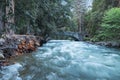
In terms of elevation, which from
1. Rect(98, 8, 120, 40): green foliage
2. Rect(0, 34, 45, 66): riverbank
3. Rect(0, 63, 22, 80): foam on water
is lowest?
Rect(0, 63, 22, 80): foam on water

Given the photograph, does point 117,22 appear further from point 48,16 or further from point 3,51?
point 3,51

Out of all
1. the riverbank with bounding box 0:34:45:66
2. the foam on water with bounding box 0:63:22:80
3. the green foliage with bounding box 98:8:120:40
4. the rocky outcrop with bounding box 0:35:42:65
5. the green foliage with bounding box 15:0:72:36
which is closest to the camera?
the foam on water with bounding box 0:63:22:80

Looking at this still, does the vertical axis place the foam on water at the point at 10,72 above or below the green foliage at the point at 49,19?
below

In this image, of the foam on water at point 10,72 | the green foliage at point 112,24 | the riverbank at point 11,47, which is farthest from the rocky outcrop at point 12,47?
the green foliage at point 112,24

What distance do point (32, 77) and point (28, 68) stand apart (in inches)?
42.0

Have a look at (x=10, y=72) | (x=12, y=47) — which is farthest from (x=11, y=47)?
(x=10, y=72)

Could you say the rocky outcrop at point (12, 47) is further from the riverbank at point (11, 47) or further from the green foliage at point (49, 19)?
the green foliage at point (49, 19)

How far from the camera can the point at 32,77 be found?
560 cm

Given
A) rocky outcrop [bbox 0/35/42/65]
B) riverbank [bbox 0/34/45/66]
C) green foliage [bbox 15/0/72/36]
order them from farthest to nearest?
1. green foliage [bbox 15/0/72/36]
2. rocky outcrop [bbox 0/35/42/65]
3. riverbank [bbox 0/34/45/66]

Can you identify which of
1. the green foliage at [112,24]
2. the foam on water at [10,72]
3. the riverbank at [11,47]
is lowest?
the foam on water at [10,72]

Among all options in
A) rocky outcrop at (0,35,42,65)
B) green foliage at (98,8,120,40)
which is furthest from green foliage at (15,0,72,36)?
green foliage at (98,8,120,40)

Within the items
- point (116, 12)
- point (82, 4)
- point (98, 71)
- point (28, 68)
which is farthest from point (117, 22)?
point (82, 4)

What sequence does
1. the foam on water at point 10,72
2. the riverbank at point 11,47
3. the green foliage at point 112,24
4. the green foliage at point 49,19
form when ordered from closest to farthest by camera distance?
the foam on water at point 10,72
the riverbank at point 11,47
the green foliage at point 112,24
the green foliage at point 49,19

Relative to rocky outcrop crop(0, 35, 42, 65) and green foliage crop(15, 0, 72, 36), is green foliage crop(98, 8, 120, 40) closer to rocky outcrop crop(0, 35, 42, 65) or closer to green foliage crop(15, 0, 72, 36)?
green foliage crop(15, 0, 72, 36)
